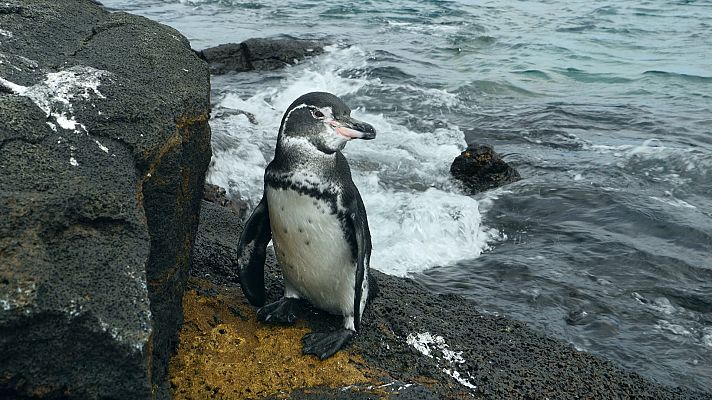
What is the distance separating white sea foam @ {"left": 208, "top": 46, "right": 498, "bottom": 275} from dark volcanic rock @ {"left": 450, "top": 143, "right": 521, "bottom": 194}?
20cm

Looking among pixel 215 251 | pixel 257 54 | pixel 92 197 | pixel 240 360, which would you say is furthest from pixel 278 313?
pixel 257 54

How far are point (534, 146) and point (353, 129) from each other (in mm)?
7038

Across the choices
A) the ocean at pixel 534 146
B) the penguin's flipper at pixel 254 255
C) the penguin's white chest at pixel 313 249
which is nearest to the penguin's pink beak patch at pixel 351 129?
the penguin's white chest at pixel 313 249

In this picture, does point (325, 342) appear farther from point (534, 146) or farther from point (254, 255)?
point (534, 146)

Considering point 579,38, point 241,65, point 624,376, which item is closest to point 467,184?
point 624,376

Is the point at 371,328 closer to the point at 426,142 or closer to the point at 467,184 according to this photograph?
the point at 467,184

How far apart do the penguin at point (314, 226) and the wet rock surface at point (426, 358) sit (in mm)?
97

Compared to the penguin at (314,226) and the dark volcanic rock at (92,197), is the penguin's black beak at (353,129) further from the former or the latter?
the dark volcanic rock at (92,197)

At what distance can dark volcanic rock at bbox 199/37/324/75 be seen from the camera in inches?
539

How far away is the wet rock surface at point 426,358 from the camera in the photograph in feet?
11.3

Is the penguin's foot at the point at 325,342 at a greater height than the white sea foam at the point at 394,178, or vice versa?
the penguin's foot at the point at 325,342

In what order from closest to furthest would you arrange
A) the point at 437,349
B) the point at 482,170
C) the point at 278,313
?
the point at 278,313
the point at 437,349
the point at 482,170

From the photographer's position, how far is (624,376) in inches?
182

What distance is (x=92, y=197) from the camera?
2.67 m
